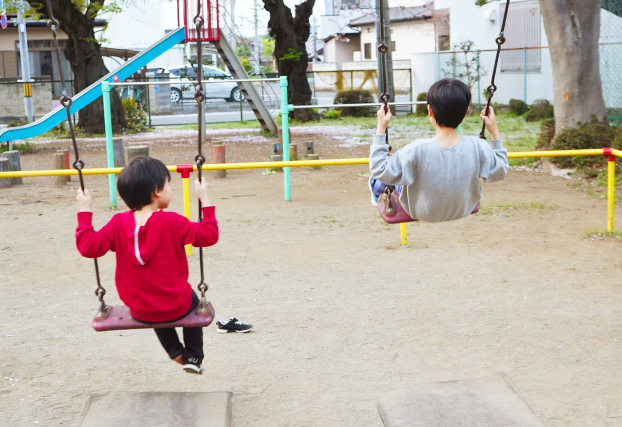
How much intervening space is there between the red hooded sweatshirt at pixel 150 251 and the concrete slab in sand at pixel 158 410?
0.60 metres

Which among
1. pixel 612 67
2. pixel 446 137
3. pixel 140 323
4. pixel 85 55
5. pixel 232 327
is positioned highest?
pixel 85 55

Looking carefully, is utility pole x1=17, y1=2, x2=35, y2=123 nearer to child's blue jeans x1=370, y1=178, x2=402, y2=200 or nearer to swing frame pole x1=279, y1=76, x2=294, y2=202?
swing frame pole x1=279, y1=76, x2=294, y2=202

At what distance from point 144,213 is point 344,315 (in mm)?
2313

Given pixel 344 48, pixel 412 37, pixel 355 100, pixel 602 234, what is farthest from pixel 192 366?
pixel 344 48

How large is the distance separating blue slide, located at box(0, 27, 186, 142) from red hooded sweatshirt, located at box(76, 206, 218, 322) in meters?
7.19

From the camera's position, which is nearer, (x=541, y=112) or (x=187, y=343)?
(x=187, y=343)

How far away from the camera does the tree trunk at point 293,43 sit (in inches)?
755

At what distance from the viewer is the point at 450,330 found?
4555mm

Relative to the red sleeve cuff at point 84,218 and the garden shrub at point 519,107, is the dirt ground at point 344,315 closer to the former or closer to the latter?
the red sleeve cuff at point 84,218

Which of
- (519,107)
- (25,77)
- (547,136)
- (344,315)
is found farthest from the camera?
(519,107)

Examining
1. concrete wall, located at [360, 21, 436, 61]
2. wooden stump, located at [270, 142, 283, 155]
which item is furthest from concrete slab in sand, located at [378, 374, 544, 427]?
concrete wall, located at [360, 21, 436, 61]

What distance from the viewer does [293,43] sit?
19.5m

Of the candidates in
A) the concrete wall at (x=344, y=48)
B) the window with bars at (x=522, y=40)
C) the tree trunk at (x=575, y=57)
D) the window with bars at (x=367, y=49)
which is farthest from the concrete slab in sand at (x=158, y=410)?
the concrete wall at (x=344, y=48)

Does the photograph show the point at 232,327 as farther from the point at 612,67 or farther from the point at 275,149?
the point at 612,67
